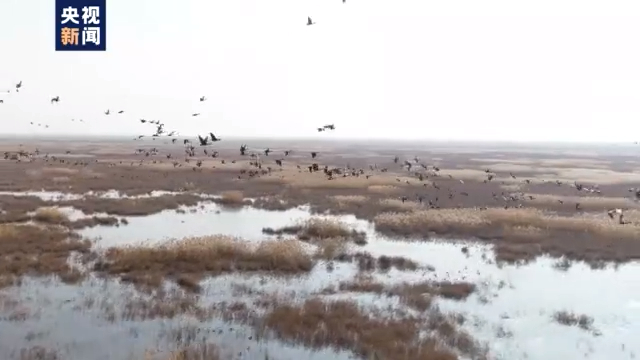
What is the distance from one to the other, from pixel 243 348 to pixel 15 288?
9061 millimetres

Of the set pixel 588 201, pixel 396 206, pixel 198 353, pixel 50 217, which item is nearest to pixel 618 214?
pixel 588 201

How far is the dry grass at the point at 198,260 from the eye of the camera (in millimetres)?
21250

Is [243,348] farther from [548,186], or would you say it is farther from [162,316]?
[548,186]

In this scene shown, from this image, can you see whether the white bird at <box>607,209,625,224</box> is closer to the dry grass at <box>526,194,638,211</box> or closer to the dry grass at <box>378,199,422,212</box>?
the dry grass at <box>526,194,638,211</box>

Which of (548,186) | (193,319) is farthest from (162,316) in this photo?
(548,186)

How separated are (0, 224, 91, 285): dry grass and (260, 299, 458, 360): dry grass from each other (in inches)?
339

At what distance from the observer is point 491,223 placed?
34.3 m

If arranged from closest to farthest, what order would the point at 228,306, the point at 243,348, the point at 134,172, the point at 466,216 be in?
the point at 243,348 < the point at 228,306 < the point at 466,216 < the point at 134,172

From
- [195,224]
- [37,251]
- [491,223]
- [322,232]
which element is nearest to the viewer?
[37,251]

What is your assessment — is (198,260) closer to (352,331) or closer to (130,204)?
(352,331)

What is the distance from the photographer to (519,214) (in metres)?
35.8

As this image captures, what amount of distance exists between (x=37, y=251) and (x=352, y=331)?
1533 cm

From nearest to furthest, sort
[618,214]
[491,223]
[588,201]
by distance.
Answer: [491,223] → [618,214] → [588,201]

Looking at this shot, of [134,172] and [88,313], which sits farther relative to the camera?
[134,172]
